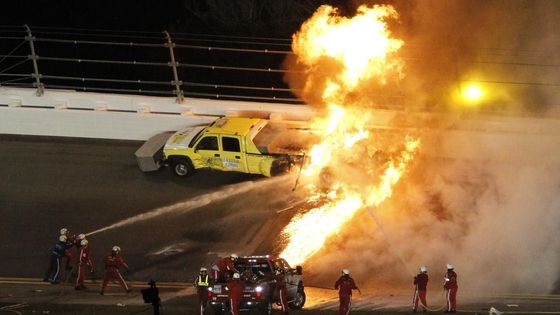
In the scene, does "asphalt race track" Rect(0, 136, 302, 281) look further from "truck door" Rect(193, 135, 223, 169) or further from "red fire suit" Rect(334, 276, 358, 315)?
"red fire suit" Rect(334, 276, 358, 315)

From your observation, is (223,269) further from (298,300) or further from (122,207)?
(122,207)

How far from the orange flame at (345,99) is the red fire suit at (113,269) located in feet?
14.2

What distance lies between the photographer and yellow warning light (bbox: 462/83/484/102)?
23.7 meters

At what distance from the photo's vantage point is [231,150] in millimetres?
22297

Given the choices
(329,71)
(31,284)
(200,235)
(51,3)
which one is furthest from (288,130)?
(51,3)

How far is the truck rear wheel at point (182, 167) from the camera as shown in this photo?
22.7m

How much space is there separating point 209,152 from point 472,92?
275 inches

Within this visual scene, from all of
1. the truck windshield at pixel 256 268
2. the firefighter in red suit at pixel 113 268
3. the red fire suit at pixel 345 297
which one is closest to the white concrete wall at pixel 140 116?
the firefighter in red suit at pixel 113 268

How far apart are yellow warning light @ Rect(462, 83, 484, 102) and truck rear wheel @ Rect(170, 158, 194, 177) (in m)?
7.27

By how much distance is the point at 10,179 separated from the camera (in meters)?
23.0

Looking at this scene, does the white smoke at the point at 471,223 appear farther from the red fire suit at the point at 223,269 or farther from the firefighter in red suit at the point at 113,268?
the firefighter in red suit at the point at 113,268

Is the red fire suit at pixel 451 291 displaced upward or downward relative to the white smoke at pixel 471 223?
downward

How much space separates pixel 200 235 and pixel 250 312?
3.82m

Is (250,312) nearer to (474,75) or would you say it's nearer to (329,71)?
(329,71)
